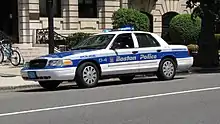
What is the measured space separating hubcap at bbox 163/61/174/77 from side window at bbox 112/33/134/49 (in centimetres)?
140

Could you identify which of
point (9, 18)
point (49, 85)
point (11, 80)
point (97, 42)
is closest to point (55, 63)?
point (49, 85)

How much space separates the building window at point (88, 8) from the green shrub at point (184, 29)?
5.14m

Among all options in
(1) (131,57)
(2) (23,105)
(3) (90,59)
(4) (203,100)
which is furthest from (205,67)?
(2) (23,105)

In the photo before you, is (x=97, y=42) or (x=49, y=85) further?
(x=97, y=42)

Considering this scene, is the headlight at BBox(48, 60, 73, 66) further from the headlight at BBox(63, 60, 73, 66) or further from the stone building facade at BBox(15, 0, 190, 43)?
the stone building facade at BBox(15, 0, 190, 43)

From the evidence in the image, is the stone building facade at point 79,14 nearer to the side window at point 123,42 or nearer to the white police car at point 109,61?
the white police car at point 109,61

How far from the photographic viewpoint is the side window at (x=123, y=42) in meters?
15.2

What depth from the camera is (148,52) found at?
619 inches

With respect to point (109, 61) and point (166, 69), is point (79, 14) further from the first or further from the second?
point (109, 61)

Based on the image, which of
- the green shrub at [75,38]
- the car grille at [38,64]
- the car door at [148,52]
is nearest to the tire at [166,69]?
the car door at [148,52]

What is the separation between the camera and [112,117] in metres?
9.47

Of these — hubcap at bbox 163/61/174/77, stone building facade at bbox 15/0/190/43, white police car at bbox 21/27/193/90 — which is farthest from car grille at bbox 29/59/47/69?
stone building facade at bbox 15/0/190/43

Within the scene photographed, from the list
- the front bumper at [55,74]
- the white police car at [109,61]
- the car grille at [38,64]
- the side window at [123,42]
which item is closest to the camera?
the front bumper at [55,74]

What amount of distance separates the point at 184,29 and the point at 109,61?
18211mm
